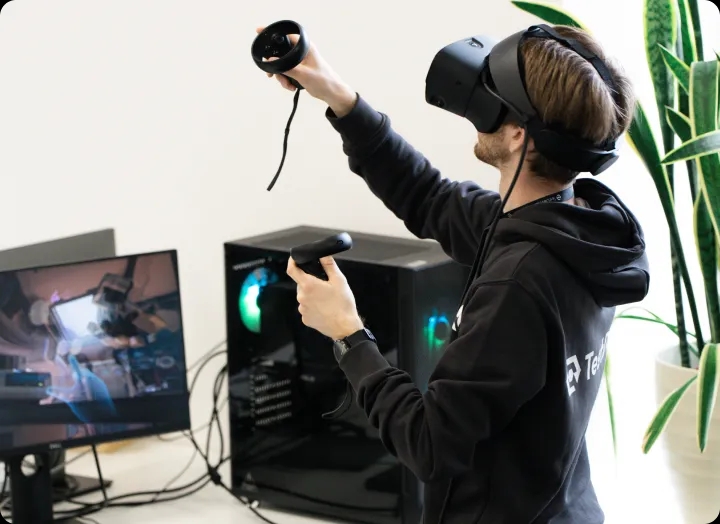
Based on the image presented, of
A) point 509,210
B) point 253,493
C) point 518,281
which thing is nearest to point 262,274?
point 253,493

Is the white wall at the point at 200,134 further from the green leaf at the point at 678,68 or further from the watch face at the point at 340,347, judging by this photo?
the watch face at the point at 340,347

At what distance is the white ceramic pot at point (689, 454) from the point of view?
5.30ft

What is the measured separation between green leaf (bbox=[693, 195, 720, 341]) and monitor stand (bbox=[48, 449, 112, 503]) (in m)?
1.18

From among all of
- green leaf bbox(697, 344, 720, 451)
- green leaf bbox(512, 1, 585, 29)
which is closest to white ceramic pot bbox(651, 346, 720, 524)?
green leaf bbox(697, 344, 720, 451)

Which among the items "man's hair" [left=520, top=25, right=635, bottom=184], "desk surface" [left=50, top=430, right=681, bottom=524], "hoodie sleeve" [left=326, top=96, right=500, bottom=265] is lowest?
"desk surface" [left=50, top=430, right=681, bottom=524]

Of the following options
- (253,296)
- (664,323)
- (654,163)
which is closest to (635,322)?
(664,323)

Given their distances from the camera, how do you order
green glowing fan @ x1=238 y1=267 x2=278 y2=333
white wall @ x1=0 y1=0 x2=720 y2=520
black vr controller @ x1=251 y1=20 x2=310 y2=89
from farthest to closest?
white wall @ x1=0 y1=0 x2=720 y2=520 < green glowing fan @ x1=238 y1=267 x2=278 y2=333 < black vr controller @ x1=251 y1=20 x2=310 y2=89

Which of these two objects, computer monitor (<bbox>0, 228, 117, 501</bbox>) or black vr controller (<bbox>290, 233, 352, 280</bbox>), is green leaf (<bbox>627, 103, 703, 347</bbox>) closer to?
black vr controller (<bbox>290, 233, 352, 280</bbox>)

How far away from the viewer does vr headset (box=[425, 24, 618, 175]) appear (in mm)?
1081

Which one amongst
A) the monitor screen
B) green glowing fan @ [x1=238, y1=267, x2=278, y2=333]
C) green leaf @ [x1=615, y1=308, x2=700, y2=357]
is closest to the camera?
the monitor screen

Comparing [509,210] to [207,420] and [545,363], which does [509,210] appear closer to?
[545,363]

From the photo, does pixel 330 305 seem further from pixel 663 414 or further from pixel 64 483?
pixel 64 483

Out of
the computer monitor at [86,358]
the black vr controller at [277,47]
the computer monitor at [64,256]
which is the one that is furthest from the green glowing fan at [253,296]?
the black vr controller at [277,47]

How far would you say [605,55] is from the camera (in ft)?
3.69
